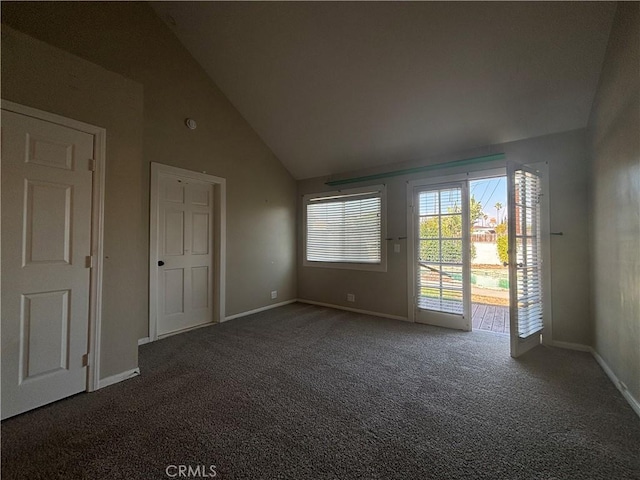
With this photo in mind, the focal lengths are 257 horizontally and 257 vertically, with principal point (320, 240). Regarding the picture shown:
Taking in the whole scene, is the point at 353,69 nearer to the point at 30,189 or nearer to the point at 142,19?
the point at 142,19

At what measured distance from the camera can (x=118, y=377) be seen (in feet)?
7.28

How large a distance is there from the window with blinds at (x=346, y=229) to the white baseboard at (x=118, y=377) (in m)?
3.17

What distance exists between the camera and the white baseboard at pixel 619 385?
1802mm

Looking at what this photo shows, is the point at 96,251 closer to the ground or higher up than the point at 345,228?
closer to the ground

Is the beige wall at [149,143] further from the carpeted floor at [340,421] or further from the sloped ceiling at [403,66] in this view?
the carpeted floor at [340,421]

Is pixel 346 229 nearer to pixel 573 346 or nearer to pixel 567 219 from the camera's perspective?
pixel 567 219

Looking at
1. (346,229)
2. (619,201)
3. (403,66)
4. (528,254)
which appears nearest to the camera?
(619,201)

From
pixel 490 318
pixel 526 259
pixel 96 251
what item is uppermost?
pixel 96 251

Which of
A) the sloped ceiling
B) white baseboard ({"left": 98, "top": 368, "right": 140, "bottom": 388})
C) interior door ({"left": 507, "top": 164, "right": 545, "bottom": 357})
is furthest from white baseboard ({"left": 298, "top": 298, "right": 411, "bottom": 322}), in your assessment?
white baseboard ({"left": 98, "top": 368, "right": 140, "bottom": 388})

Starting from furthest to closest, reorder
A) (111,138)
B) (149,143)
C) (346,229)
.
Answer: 1. (346,229)
2. (149,143)
3. (111,138)

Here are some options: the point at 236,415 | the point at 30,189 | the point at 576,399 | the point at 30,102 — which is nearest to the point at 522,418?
the point at 576,399

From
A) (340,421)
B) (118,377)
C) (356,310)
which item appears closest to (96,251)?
(118,377)

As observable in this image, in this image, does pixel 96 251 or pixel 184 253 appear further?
pixel 184 253

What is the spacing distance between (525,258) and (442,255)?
3.13 feet
